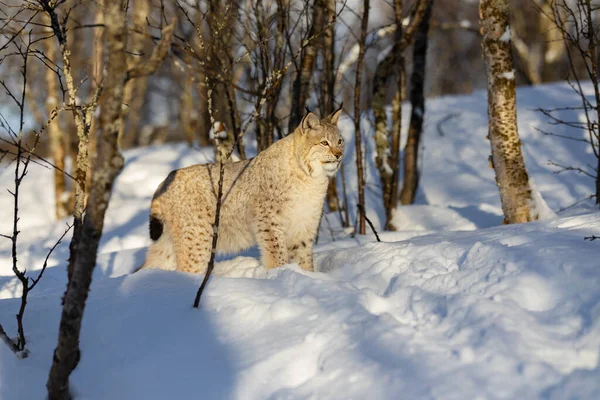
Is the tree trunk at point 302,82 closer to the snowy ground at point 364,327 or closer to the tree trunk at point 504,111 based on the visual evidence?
the tree trunk at point 504,111

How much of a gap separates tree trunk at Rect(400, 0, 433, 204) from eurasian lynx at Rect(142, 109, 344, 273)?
288cm

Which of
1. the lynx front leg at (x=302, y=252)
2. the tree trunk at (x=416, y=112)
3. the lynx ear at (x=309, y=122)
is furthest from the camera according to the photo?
the tree trunk at (x=416, y=112)

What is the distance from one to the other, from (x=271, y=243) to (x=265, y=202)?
0.34 meters

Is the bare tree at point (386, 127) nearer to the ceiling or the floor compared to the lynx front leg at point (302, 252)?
nearer to the ceiling

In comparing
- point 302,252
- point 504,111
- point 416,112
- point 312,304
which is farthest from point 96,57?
point 416,112

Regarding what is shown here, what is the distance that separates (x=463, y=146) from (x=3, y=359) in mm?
8812

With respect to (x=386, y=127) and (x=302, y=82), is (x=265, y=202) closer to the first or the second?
(x=302, y=82)

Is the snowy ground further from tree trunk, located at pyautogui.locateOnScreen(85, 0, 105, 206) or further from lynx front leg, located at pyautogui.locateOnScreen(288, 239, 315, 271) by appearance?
tree trunk, located at pyautogui.locateOnScreen(85, 0, 105, 206)

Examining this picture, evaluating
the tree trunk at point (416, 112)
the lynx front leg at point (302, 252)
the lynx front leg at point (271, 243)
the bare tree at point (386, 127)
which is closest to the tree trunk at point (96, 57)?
the lynx front leg at point (271, 243)

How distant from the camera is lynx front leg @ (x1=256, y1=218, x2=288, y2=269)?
191 inches

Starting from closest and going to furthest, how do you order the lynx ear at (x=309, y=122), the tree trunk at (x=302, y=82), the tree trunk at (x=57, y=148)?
1. the lynx ear at (x=309, y=122)
2. the tree trunk at (x=302, y=82)
3. the tree trunk at (x=57, y=148)

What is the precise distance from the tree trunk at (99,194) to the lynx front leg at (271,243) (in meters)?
2.18

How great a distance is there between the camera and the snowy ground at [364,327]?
2.74 m

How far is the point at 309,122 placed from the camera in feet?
16.0
